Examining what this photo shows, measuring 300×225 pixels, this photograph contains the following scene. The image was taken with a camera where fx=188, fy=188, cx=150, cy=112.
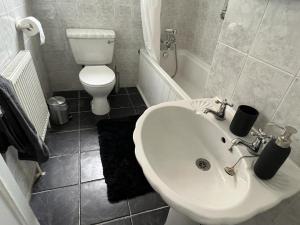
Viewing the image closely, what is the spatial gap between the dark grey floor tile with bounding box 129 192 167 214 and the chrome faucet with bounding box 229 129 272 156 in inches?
31.4

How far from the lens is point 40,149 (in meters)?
1.09

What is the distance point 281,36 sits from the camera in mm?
685

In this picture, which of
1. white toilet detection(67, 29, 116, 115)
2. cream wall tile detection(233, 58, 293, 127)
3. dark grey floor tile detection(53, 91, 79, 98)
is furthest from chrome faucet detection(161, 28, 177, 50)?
cream wall tile detection(233, 58, 293, 127)

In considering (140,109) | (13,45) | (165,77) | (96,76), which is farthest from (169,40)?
(13,45)

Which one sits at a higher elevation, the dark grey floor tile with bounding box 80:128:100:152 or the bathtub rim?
the bathtub rim

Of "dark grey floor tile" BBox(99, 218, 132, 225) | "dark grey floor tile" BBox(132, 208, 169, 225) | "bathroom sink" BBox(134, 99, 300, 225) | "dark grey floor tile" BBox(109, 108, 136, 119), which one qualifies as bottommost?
"dark grey floor tile" BBox(132, 208, 169, 225)

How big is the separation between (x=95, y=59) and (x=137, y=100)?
0.69m

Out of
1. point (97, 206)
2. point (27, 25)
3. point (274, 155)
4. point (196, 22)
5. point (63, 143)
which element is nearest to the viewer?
point (274, 155)

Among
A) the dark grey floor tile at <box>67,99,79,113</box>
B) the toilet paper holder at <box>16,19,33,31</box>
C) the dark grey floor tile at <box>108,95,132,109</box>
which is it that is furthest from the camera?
the dark grey floor tile at <box>108,95,132,109</box>

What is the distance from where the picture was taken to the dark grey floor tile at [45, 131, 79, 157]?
162cm

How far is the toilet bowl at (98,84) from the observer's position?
5.84 ft

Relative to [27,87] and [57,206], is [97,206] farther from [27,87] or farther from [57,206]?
[27,87]

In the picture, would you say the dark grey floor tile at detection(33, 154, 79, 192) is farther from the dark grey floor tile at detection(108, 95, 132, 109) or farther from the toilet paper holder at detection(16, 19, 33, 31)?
the toilet paper holder at detection(16, 19, 33, 31)

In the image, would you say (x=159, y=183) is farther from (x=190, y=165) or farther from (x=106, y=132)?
(x=106, y=132)
